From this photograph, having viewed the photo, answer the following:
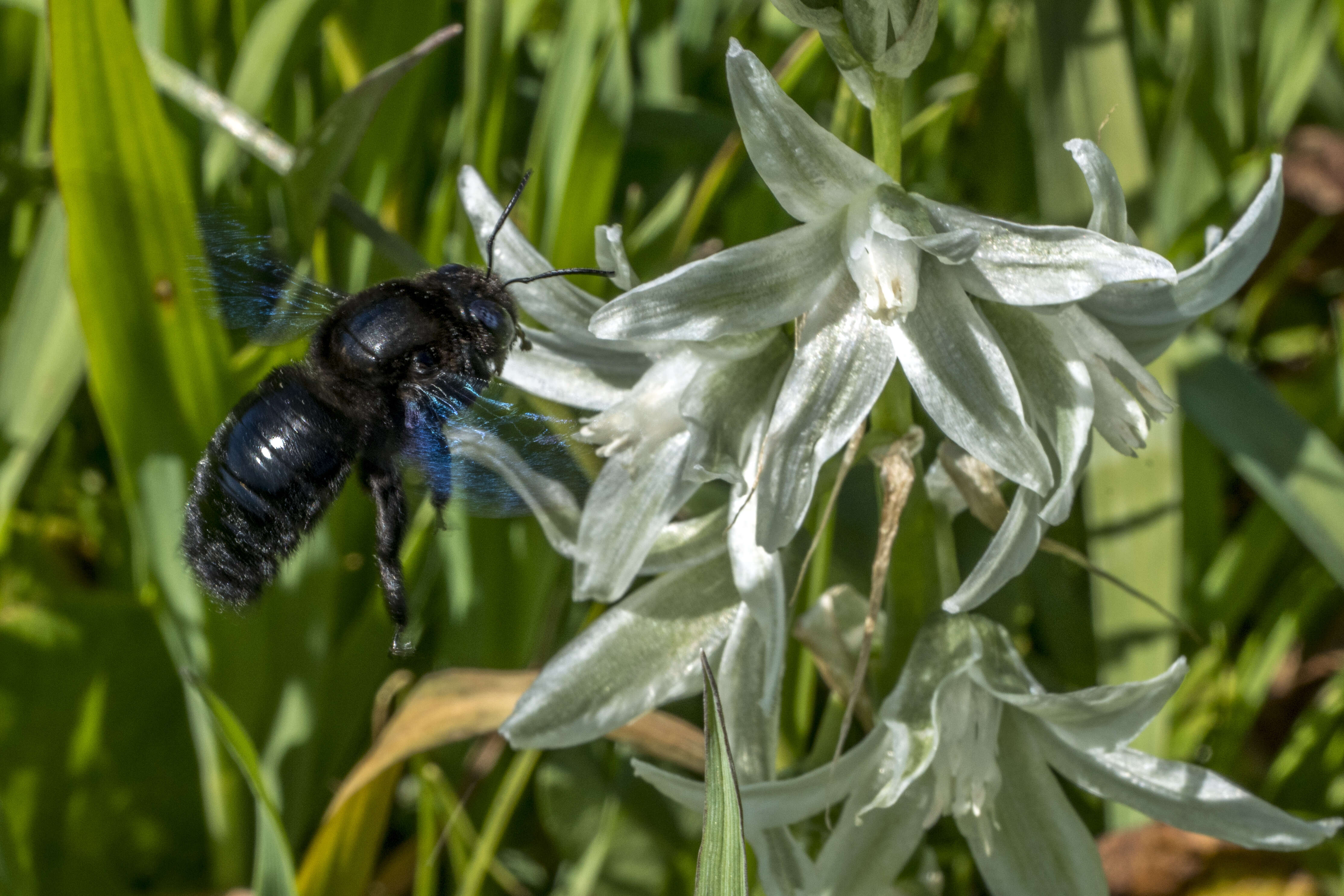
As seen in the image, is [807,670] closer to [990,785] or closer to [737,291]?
[990,785]

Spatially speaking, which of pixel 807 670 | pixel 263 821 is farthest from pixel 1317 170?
pixel 263 821

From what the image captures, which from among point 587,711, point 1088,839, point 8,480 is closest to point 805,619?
point 587,711

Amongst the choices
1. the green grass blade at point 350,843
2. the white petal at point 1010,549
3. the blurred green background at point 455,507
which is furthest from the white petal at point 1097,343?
the green grass blade at point 350,843

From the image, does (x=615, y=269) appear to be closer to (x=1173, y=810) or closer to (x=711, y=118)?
(x=1173, y=810)

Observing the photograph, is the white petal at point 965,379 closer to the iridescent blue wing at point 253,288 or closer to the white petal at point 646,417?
the white petal at point 646,417

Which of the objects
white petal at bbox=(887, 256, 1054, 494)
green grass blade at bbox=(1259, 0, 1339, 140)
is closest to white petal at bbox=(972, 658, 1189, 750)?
white petal at bbox=(887, 256, 1054, 494)

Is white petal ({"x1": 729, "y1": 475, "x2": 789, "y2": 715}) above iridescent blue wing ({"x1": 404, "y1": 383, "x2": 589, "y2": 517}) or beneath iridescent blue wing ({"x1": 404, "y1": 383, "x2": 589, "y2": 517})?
beneath

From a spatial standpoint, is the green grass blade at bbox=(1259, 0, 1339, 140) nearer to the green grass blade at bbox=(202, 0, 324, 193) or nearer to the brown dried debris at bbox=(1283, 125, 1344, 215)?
the brown dried debris at bbox=(1283, 125, 1344, 215)
